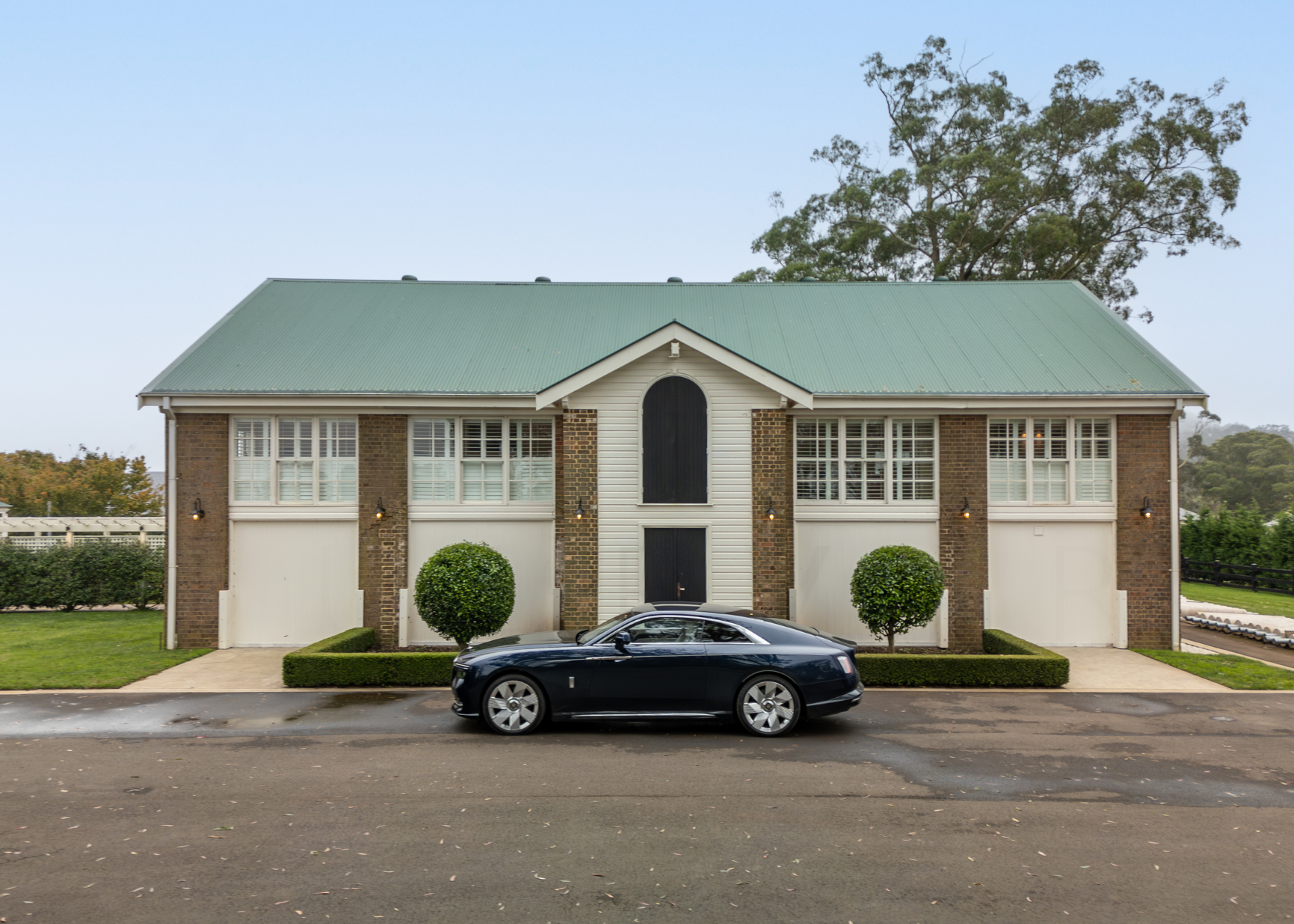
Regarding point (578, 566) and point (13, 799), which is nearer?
point (13, 799)

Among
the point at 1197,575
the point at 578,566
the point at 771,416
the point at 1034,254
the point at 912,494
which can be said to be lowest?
the point at 1197,575

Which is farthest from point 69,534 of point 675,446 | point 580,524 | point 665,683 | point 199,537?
point 665,683

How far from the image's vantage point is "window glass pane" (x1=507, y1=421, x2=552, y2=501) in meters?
15.1

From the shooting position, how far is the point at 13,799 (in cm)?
697

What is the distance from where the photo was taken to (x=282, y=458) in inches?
595

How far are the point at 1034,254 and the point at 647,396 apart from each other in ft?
78.1

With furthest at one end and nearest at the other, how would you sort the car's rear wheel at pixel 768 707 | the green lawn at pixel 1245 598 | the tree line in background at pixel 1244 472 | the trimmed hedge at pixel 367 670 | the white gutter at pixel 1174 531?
1. the tree line in background at pixel 1244 472
2. the green lawn at pixel 1245 598
3. the white gutter at pixel 1174 531
4. the trimmed hedge at pixel 367 670
5. the car's rear wheel at pixel 768 707

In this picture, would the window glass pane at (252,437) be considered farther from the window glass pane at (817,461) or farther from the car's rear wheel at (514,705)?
the window glass pane at (817,461)

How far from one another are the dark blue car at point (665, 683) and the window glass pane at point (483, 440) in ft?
22.1

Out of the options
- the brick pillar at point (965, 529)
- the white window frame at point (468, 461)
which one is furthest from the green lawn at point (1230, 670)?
the white window frame at point (468, 461)

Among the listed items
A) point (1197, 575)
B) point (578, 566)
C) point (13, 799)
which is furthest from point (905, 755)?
point (1197, 575)

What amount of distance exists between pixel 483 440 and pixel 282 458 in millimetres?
3775

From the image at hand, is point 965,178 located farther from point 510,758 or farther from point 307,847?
point 307,847

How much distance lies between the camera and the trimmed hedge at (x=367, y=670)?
11672mm
